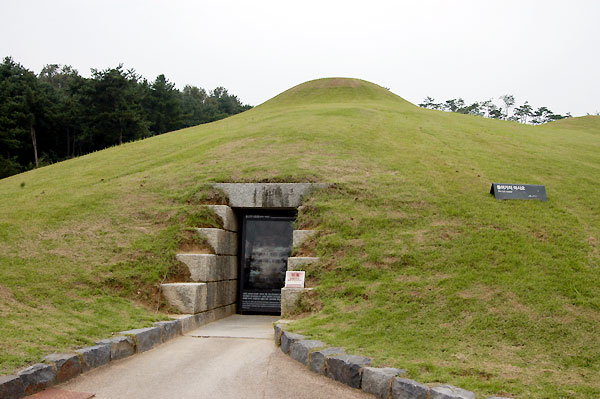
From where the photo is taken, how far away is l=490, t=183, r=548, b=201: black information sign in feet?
34.3

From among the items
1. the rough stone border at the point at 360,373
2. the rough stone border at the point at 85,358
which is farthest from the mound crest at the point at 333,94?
the rough stone border at the point at 360,373

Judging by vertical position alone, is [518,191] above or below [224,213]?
above

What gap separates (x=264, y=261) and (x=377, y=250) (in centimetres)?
317

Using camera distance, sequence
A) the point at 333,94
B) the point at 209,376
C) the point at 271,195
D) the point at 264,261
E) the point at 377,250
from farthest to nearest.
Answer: the point at 333,94 → the point at 264,261 → the point at 271,195 → the point at 377,250 → the point at 209,376

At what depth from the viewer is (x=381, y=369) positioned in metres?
5.30

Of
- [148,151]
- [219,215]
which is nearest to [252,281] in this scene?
[219,215]

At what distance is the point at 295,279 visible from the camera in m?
8.68

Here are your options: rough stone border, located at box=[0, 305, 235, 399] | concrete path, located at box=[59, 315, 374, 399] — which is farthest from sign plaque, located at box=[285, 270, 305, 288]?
rough stone border, located at box=[0, 305, 235, 399]

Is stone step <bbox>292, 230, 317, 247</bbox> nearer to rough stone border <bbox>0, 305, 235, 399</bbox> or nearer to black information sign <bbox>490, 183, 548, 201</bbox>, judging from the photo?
rough stone border <bbox>0, 305, 235, 399</bbox>

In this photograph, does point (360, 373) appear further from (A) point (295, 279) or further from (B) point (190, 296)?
(B) point (190, 296)

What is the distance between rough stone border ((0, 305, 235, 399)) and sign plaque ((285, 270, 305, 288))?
6.27ft

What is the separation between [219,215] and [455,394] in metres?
6.91

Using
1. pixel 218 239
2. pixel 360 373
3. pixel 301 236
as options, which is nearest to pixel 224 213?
pixel 218 239

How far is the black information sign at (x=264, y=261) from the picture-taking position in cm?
1091
